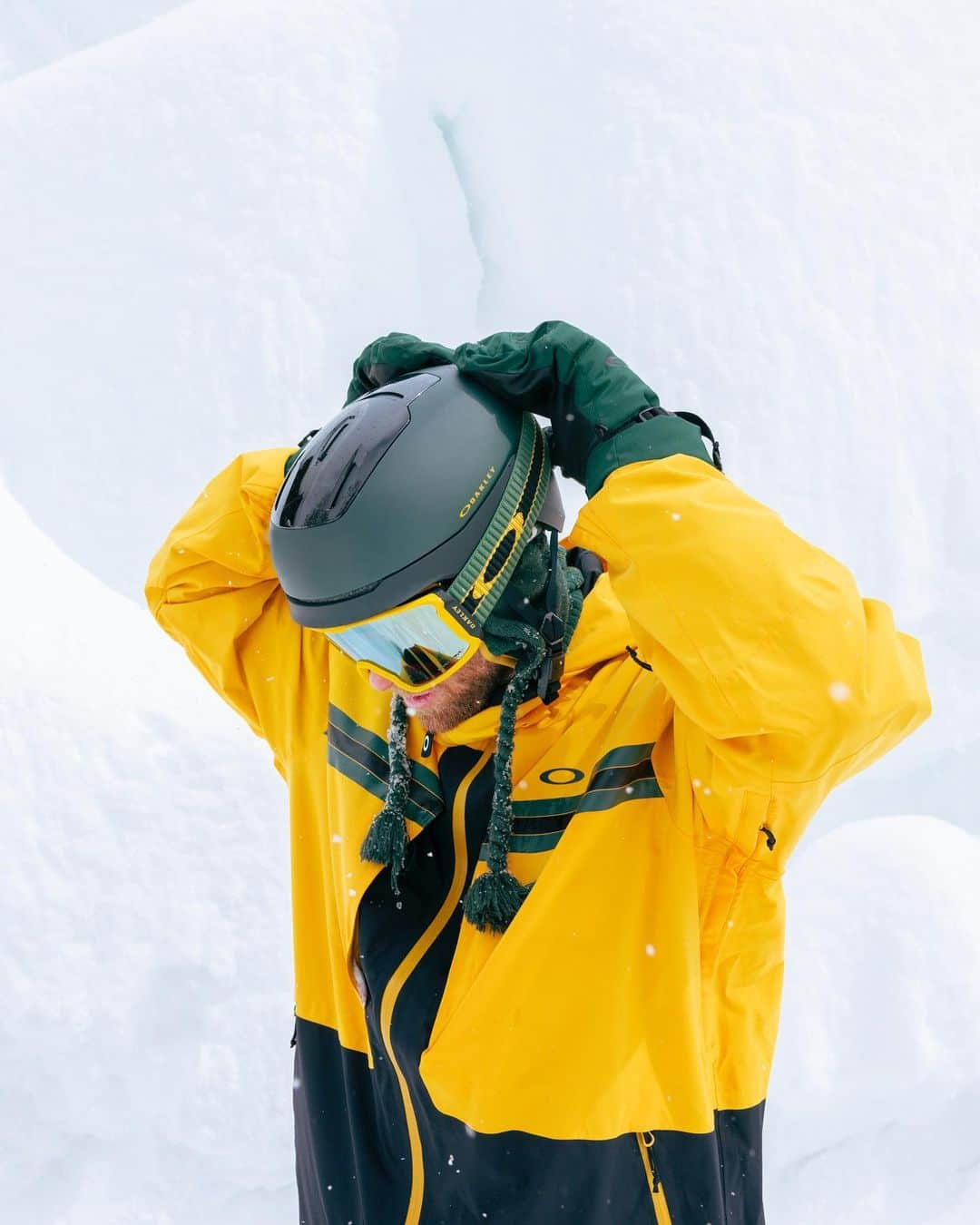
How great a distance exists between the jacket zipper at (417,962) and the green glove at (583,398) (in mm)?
451

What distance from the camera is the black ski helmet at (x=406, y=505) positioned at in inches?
51.2

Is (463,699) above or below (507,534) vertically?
below

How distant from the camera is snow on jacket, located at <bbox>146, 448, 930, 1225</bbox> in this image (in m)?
1.03

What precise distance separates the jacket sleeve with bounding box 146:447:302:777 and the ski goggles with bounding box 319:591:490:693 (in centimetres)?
26

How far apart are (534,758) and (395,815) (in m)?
0.20

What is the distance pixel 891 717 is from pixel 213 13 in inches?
224

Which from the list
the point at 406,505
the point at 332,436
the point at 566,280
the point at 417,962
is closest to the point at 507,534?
the point at 406,505

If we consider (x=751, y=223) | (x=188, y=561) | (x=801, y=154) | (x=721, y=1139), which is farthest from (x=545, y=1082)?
(x=801, y=154)

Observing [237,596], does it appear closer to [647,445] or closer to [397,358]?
[397,358]

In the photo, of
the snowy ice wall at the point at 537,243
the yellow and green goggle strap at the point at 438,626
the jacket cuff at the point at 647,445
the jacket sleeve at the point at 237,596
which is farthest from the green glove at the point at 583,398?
the snowy ice wall at the point at 537,243

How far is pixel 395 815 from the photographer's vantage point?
54.3 inches

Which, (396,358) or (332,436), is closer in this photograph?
(332,436)

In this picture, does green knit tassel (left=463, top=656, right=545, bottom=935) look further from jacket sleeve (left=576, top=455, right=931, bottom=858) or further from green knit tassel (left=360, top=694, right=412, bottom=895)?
jacket sleeve (left=576, top=455, right=931, bottom=858)

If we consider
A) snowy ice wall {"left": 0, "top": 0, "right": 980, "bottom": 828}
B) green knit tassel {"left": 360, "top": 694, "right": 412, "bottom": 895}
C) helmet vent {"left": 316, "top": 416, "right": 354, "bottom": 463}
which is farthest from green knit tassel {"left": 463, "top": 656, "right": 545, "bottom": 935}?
snowy ice wall {"left": 0, "top": 0, "right": 980, "bottom": 828}
